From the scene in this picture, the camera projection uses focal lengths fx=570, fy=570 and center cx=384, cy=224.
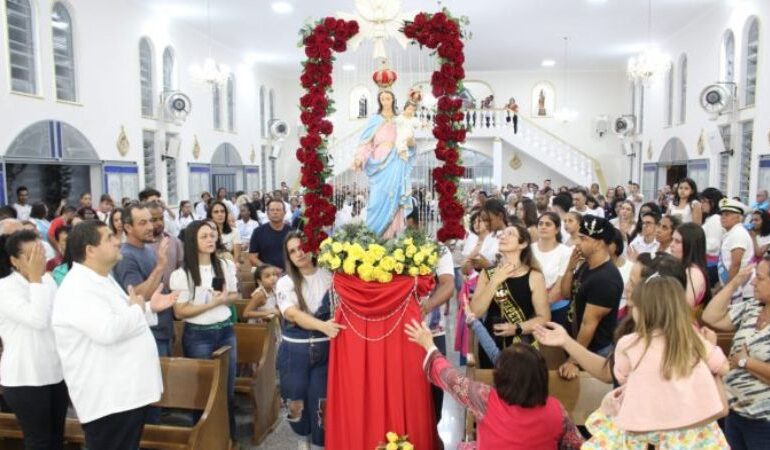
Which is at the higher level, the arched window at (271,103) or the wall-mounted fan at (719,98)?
the arched window at (271,103)

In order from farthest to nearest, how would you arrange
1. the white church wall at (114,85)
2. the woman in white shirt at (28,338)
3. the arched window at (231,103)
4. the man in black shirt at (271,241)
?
the arched window at (231,103), the white church wall at (114,85), the man in black shirt at (271,241), the woman in white shirt at (28,338)

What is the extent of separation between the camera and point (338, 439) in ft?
9.76

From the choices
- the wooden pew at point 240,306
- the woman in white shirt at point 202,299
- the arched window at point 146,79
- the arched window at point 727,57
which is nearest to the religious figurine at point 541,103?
the arched window at point 727,57

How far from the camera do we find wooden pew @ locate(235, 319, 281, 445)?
3.87 m

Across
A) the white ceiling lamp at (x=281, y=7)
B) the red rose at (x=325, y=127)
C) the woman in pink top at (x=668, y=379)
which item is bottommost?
the woman in pink top at (x=668, y=379)

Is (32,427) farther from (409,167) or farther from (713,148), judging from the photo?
(713,148)

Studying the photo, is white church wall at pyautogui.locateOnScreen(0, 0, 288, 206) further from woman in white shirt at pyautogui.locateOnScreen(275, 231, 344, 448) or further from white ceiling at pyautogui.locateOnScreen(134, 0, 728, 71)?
woman in white shirt at pyautogui.locateOnScreen(275, 231, 344, 448)

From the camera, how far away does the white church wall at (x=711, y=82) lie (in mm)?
9875

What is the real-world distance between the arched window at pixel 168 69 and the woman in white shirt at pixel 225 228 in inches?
289

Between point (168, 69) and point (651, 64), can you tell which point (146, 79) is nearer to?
point (168, 69)

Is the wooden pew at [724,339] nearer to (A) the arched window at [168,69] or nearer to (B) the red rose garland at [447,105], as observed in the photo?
(B) the red rose garland at [447,105]

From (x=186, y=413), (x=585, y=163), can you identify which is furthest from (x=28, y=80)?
(x=585, y=163)

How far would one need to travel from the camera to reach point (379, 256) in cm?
281

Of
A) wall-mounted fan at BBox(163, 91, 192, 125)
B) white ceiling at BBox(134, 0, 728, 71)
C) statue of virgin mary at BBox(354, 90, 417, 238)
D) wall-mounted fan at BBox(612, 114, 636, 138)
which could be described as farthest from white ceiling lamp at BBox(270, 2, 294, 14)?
wall-mounted fan at BBox(612, 114, 636, 138)
